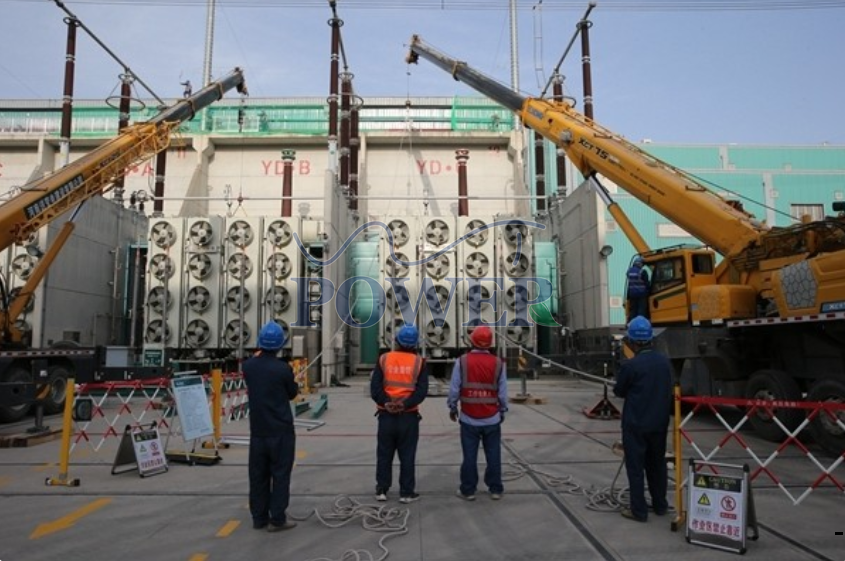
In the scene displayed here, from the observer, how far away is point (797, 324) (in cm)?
922

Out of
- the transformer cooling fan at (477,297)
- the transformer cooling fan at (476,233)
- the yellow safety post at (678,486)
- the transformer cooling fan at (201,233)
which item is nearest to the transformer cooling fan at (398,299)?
the transformer cooling fan at (477,297)

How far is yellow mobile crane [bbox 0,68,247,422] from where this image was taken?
37.6ft

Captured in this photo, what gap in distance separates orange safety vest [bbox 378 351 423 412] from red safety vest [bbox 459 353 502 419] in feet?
1.67

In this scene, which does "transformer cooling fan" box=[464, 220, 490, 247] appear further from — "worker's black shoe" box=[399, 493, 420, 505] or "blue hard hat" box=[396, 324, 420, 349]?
"worker's black shoe" box=[399, 493, 420, 505]

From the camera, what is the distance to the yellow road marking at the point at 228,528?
505 centimetres

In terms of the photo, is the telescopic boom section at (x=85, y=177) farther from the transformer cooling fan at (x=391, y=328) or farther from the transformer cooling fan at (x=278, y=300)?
the transformer cooling fan at (x=391, y=328)

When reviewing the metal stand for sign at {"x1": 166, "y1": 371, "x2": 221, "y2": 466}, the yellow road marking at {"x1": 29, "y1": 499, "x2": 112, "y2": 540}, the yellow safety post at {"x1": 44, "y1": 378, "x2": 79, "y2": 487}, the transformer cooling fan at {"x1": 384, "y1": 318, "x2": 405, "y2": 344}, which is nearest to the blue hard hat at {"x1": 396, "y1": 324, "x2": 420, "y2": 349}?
the metal stand for sign at {"x1": 166, "y1": 371, "x2": 221, "y2": 466}

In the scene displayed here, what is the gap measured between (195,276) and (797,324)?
1784cm

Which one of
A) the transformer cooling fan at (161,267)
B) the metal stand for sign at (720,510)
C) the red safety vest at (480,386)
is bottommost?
the metal stand for sign at (720,510)

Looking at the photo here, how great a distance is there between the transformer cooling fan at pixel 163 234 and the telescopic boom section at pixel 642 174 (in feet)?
39.6

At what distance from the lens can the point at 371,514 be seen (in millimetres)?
5441

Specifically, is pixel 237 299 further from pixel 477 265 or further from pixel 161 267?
pixel 477 265

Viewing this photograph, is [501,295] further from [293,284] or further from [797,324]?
[797,324]

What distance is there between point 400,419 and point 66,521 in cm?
328
